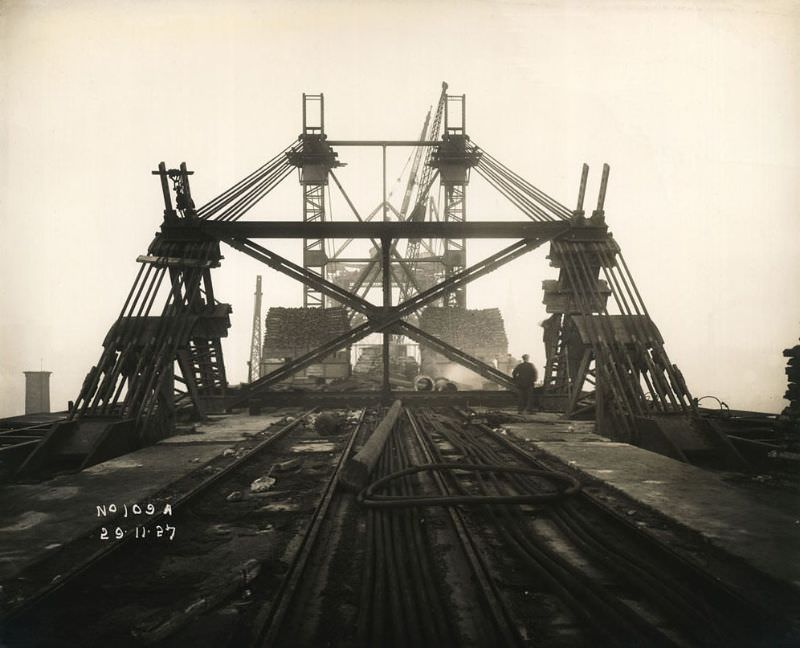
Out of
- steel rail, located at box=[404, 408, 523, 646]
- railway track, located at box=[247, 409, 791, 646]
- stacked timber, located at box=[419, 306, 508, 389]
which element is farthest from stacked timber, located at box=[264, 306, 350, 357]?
steel rail, located at box=[404, 408, 523, 646]

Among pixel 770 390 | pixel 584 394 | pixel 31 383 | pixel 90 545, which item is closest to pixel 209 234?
pixel 90 545

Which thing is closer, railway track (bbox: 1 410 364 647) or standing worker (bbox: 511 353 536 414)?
railway track (bbox: 1 410 364 647)

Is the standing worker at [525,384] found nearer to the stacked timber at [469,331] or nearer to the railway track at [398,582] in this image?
the railway track at [398,582]

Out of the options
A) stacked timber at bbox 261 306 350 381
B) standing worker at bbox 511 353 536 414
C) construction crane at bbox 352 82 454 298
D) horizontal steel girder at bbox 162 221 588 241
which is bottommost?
standing worker at bbox 511 353 536 414

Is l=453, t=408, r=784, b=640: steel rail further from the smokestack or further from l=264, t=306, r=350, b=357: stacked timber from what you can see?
l=264, t=306, r=350, b=357: stacked timber

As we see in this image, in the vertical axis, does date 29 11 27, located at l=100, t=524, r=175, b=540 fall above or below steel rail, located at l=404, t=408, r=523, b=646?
below

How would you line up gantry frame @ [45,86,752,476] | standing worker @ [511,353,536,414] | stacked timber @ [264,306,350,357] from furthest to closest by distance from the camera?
1. stacked timber @ [264,306,350,357]
2. standing worker @ [511,353,536,414]
3. gantry frame @ [45,86,752,476]

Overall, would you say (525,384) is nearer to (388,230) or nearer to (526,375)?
(526,375)

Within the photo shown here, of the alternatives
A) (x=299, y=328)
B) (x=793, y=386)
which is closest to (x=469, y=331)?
(x=299, y=328)
